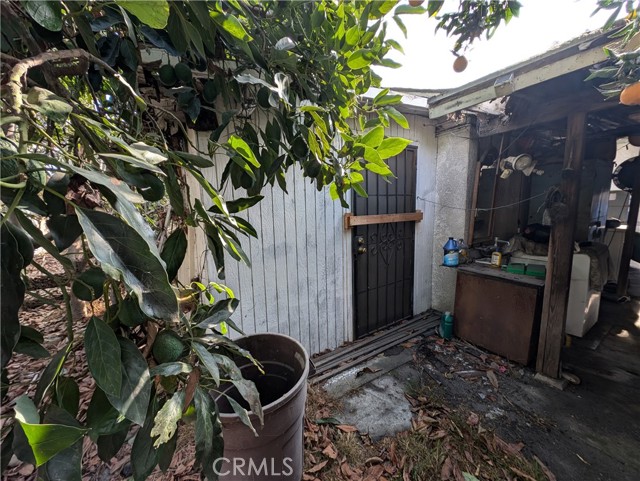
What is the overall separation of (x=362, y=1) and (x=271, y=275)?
1.96 m

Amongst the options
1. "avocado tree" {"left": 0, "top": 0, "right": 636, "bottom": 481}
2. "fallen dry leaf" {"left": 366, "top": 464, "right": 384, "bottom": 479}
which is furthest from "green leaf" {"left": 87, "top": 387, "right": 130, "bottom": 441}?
"fallen dry leaf" {"left": 366, "top": 464, "right": 384, "bottom": 479}

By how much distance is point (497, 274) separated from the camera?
276 cm

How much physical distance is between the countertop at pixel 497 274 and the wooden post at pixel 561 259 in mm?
136

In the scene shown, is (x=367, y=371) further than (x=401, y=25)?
Yes

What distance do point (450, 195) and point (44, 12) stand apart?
3.65 metres

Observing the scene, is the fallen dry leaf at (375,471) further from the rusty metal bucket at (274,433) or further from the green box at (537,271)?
the green box at (537,271)

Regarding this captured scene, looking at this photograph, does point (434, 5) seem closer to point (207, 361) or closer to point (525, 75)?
point (525, 75)

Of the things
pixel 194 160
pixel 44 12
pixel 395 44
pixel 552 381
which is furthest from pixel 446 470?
pixel 44 12

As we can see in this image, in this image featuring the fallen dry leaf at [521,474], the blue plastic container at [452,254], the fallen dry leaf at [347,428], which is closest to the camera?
the fallen dry leaf at [521,474]

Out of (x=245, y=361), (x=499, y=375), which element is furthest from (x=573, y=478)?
(x=245, y=361)

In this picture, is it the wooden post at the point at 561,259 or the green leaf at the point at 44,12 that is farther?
the wooden post at the point at 561,259

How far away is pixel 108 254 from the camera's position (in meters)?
0.37

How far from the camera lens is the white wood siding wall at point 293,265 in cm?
219

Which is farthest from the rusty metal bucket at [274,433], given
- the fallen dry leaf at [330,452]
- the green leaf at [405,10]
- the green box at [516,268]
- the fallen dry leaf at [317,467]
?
the green box at [516,268]
